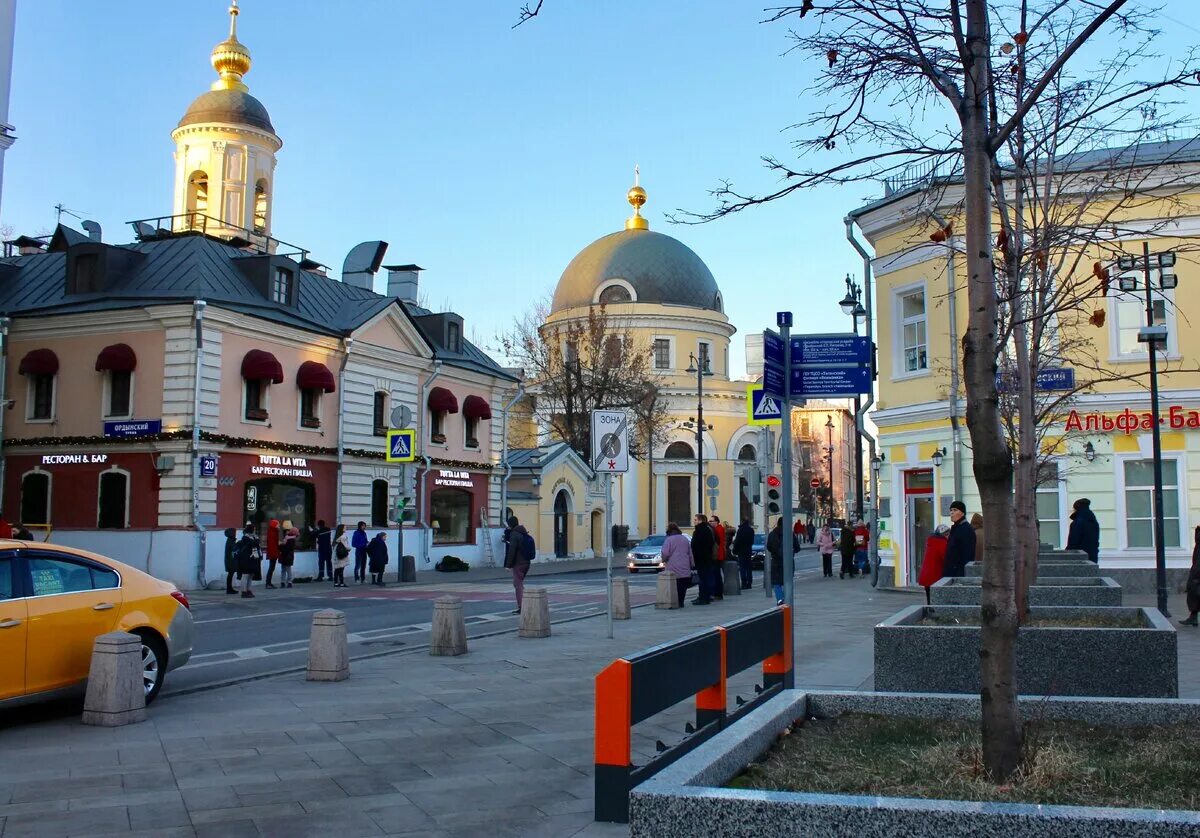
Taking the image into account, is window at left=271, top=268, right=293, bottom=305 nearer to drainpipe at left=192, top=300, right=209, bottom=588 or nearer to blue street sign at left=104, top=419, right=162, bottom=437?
drainpipe at left=192, top=300, right=209, bottom=588

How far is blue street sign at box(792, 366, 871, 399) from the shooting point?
39.0 feet

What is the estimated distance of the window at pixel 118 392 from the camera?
30797 millimetres

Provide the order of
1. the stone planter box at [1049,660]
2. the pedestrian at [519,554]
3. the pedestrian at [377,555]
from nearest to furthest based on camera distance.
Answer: the stone planter box at [1049,660]
the pedestrian at [519,554]
the pedestrian at [377,555]

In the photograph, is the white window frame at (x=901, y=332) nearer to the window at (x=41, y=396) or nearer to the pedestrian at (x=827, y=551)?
the pedestrian at (x=827, y=551)

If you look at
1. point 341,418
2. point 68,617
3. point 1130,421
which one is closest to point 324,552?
point 341,418

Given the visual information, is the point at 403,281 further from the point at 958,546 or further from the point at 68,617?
the point at 68,617

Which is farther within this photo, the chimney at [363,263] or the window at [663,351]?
the window at [663,351]

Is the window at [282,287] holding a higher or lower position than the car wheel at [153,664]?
higher

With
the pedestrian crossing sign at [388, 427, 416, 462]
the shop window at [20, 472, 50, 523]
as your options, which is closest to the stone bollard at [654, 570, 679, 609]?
the pedestrian crossing sign at [388, 427, 416, 462]

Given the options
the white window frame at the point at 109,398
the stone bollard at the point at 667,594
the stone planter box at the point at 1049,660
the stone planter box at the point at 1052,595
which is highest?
the white window frame at the point at 109,398

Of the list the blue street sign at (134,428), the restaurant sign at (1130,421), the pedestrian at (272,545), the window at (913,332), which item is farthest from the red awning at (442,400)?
the restaurant sign at (1130,421)

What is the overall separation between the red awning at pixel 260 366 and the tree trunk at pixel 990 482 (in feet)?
93.2

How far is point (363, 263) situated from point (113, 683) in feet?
116

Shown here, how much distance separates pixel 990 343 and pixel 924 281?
22060mm
